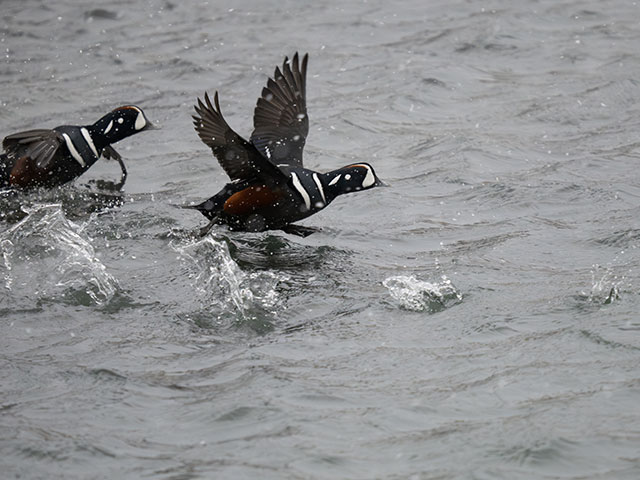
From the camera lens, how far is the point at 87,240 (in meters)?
6.72

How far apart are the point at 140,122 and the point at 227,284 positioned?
110 inches

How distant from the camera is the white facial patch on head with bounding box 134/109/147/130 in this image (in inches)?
320

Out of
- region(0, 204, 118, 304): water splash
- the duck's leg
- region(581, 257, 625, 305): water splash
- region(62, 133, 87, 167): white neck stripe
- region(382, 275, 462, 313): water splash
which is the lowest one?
region(581, 257, 625, 305): water splash

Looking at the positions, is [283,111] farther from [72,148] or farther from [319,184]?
[72,148]

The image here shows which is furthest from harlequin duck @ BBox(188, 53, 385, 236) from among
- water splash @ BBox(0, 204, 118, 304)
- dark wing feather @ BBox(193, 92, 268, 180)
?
water splash @ BBox(0, 204, 118, 304)

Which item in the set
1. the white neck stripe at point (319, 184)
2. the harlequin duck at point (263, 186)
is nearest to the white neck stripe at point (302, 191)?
the harlequin duck at point (263, 186)

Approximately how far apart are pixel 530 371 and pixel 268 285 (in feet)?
6.33

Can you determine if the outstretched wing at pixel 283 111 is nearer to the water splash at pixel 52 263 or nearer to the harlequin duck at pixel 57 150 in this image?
the harlequin duck at pixel 57 150

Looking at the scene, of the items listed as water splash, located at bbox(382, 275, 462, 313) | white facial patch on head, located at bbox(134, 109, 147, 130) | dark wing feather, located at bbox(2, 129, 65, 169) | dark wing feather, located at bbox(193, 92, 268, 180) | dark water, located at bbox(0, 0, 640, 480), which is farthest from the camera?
white facial patch on head, located at bbox(134, 109, 147, 130)

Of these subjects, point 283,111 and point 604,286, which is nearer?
point 604,286

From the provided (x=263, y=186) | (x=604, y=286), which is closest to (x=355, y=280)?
(x=263, y=186)

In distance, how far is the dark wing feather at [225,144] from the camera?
600 cm

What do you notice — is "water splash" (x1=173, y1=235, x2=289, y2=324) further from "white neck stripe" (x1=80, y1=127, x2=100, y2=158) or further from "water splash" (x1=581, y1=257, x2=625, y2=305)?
"water splash" (x1=581, y1=257, x2=625, y2=305)

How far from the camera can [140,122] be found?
8.16 m
